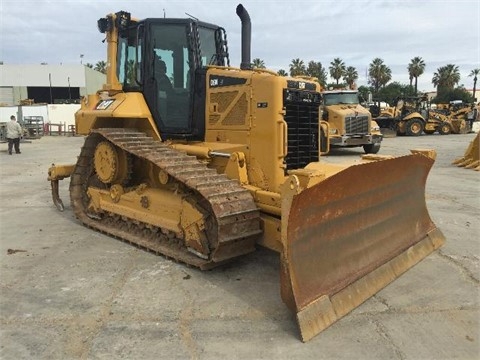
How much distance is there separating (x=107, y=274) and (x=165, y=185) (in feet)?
4.83

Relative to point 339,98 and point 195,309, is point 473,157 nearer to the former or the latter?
point 339,98

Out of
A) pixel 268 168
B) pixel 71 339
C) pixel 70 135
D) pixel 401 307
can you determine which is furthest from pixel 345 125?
pixel 70 135

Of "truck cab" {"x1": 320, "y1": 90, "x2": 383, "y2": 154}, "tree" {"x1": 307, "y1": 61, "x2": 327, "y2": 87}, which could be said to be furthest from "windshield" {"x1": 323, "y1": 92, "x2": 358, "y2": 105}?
"tree" {"x1": 307, "y1": 61, "x2": 327, "y2": 87}

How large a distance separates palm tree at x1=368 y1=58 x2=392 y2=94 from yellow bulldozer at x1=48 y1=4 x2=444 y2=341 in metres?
74.9

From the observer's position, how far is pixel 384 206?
16.0ft

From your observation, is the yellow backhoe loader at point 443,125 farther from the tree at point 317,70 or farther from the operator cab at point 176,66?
the tree at point 317,70

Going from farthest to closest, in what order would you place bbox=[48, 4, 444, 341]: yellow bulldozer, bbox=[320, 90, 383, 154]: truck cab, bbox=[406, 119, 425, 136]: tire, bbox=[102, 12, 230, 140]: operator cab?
bbox=[406, 119, 425, 136]: tire → bbox=[320, 90, 383, 154]: truck cab → bbox=[102, 12, 230, 140]: operator cab → bbox=[48, 4, 444, 341]: yellow bulldozer

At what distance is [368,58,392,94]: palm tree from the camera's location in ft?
252

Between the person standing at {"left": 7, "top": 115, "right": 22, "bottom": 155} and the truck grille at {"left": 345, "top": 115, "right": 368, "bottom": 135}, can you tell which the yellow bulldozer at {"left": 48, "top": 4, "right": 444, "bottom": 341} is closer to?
the truck grille at {"left": 345, "top": 115, "right": 368, "bottom": 135}

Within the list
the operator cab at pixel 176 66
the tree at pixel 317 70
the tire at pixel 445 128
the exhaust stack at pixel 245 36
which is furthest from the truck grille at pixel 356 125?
the tree at pixel 317 70

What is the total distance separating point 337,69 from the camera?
249 ft

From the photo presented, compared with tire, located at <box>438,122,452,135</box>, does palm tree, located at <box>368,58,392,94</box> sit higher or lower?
higher

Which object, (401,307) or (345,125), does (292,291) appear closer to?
(401,307)

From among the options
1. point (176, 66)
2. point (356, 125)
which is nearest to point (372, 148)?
point (356, 125)
